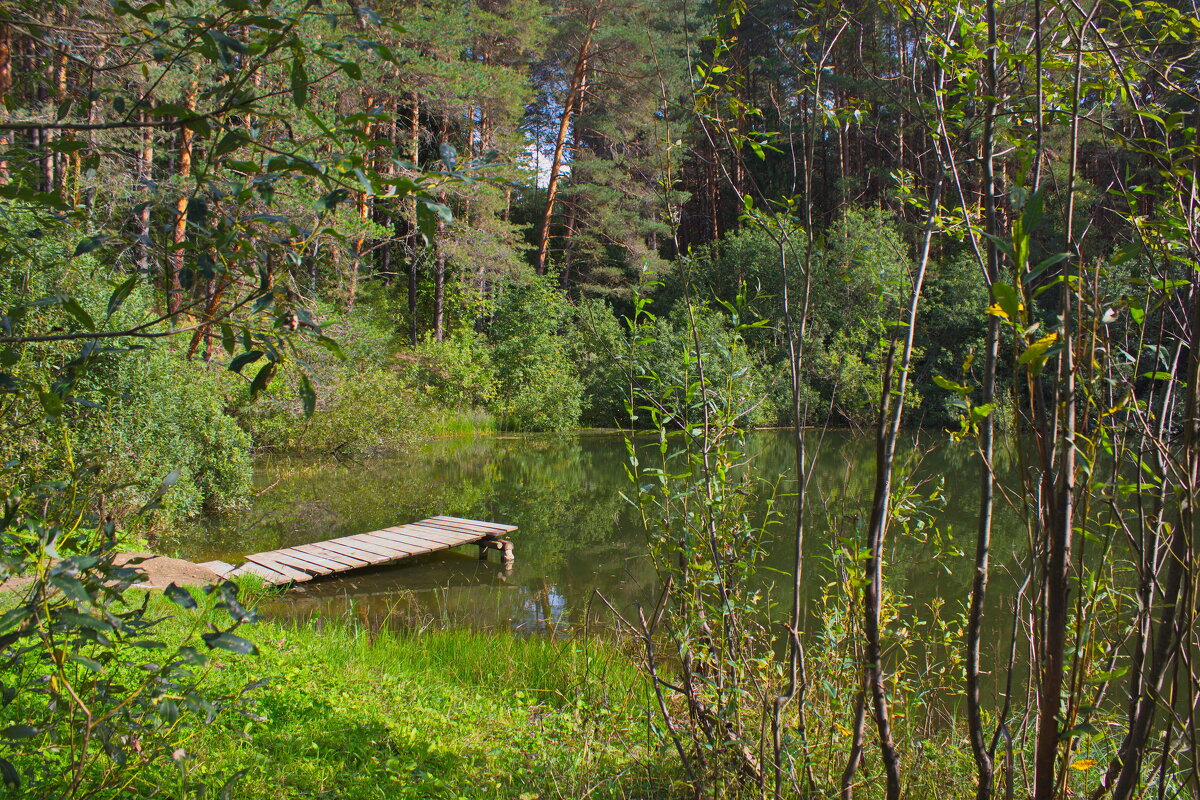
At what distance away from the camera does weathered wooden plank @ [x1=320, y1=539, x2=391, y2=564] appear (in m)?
6.71

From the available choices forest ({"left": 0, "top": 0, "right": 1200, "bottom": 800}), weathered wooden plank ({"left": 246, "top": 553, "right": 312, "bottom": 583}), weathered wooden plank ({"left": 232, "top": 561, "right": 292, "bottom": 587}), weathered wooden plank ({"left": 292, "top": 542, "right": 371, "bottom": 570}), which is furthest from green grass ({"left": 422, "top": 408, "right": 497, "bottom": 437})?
weathered wooden plank ({"left": 232, "top": 561, "right": 292, "bottom": 587})

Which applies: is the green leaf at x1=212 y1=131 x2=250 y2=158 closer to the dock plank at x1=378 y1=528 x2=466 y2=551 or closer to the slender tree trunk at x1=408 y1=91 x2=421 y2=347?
the dock plank at x1=378 y1=528 x2=466 y2=551

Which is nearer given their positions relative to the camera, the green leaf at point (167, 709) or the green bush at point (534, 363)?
the green leaf at point (167, 709)

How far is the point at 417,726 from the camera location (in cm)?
306

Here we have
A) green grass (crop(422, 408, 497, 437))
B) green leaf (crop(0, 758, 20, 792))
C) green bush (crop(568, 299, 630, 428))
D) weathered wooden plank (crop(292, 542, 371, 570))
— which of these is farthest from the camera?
green bush (crop(568, 299, 630, 428))

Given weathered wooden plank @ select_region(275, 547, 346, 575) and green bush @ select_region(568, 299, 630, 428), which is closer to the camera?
A: weathered wooden plank @ select_region(275, 547, 346, 575)

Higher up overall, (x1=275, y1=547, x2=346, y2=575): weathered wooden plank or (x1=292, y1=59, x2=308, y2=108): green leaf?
(x1=292, y1=59, x2=308, y2=108): green leaf

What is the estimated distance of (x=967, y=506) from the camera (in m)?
9.42

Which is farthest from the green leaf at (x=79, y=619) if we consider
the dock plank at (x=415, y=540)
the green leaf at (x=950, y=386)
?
the dock plank at (x=415, y=540)

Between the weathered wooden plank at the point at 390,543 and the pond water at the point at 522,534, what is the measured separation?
0.23 m

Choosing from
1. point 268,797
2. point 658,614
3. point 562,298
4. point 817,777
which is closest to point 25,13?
point 658,614

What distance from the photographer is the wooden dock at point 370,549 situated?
618 centimetres

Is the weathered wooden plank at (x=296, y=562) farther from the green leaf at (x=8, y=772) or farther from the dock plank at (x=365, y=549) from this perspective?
the green leaf at (x=8, y=772)

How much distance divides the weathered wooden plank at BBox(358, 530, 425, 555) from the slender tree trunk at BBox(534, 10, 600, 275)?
15.2 metres
